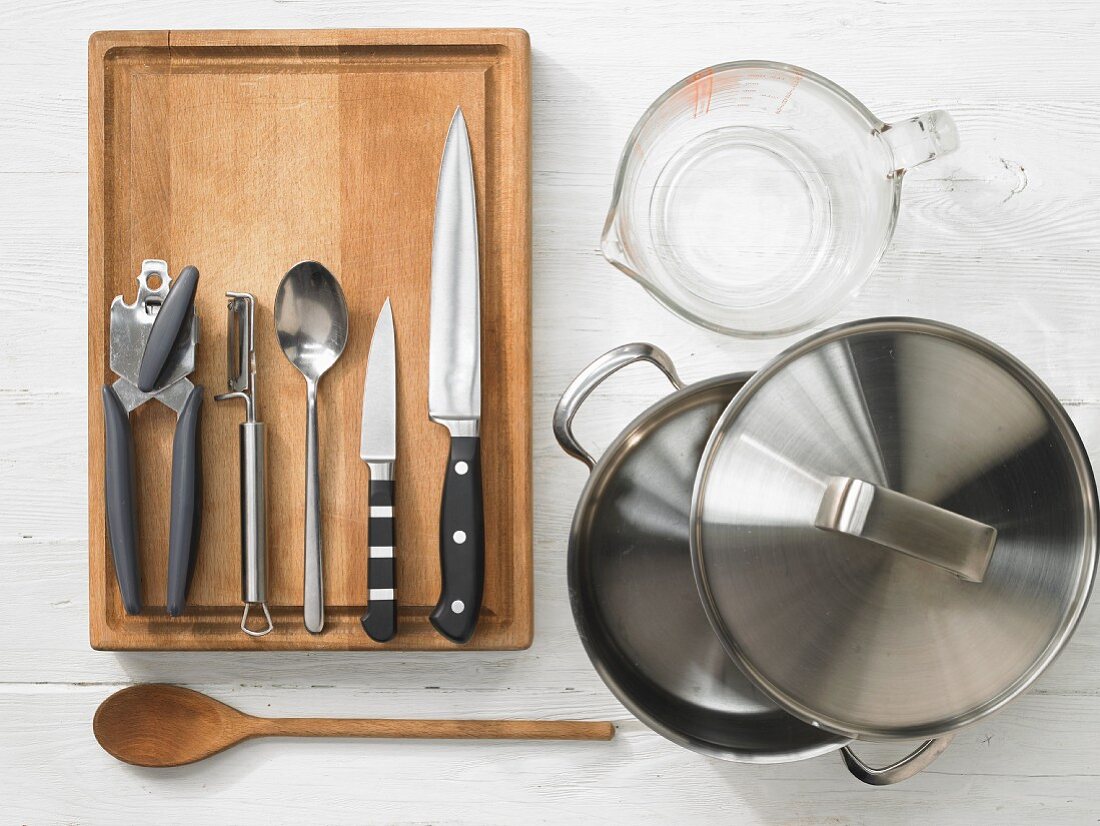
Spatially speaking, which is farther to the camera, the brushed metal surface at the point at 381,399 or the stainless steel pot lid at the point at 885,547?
the brushed metal surface at the point at 381,399

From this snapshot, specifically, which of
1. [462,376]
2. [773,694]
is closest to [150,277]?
[462,376]

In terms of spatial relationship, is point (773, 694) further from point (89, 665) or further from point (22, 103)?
point (22, 103)

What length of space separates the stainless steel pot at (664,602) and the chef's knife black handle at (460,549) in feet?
0.23

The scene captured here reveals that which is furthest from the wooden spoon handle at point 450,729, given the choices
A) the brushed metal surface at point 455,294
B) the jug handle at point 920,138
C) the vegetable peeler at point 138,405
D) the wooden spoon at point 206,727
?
the jug handle at point 920,138

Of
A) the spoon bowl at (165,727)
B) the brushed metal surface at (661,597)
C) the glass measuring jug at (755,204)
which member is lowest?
the spoon bowl at (165,727)

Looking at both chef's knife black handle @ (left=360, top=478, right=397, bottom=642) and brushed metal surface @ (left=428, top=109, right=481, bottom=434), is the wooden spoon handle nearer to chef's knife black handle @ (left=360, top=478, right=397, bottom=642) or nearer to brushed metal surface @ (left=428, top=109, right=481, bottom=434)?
chef's knife black handle @ (left=360, top=478, right=397, bottom=642)

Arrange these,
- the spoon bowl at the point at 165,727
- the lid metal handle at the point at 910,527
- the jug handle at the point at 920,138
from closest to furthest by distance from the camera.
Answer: the lid metal handle at the point at 910,527
the jug handle at the point at 920,138
the spoon bowl at the point at 165,727

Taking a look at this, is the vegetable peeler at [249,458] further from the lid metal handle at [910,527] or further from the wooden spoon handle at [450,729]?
the lid metal handle at [910,527]

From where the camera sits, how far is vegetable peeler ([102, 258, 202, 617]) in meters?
0.60

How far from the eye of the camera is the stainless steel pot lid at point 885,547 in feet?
1.58

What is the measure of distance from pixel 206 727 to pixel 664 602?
0.38 metres

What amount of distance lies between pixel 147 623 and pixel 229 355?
0.22m

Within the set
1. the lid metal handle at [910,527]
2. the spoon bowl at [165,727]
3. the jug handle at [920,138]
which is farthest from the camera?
the spoon bowl at [165,727]

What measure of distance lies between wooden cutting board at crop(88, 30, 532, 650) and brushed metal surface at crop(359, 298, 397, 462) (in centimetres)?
1
